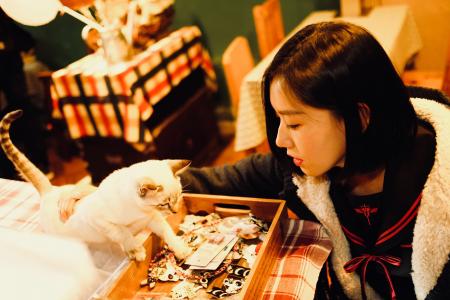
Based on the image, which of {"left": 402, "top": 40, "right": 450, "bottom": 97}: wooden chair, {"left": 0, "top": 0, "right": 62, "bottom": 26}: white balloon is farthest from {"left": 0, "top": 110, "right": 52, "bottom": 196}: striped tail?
{"left": 402, "top": 40, "right": 450, "bottom": 97}: wooden chair

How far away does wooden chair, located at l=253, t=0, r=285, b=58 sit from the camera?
2127 mm

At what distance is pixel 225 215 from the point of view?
1.05 m

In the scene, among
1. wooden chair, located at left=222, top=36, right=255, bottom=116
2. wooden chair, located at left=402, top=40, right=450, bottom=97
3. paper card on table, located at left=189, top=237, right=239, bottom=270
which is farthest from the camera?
wooden chair, located at left=402, top=40, right=450, bottom=97

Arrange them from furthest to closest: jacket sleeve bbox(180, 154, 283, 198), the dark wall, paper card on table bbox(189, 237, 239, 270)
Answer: the dark wall < jacket sleeve bbox(180, 154, 283, 198) < paper card on table bbox(189, 237, 239, 270)

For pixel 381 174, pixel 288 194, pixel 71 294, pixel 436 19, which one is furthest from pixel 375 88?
pixel 436 19

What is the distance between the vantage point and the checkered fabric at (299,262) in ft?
2.64

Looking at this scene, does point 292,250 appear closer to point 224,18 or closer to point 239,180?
point 239,180

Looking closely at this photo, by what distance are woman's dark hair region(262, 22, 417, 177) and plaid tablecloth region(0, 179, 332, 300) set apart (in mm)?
207

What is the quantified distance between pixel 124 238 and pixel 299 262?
0.38m

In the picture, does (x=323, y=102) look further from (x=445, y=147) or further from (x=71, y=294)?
(x=71, y=294)

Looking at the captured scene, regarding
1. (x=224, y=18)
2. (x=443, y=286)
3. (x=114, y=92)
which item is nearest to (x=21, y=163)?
(x=443, y=286)

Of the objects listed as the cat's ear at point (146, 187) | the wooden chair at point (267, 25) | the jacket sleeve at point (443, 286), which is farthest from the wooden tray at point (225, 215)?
the wooden chair at point (267, 25)

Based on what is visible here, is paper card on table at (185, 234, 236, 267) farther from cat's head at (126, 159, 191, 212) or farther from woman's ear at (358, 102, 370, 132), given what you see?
woman's ear at (358, 102, 370, 132)

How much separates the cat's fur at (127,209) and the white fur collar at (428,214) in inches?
13.0
